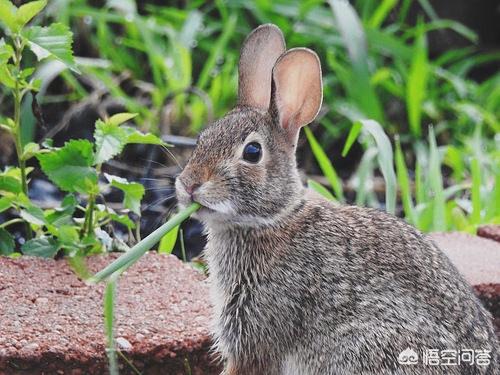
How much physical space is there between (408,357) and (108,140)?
1.39 meters

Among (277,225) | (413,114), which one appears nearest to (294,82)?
(277,225)

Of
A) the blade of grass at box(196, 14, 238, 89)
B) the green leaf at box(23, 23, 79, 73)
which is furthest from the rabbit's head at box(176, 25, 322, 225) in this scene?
the blade of grass at box(196, 14, 238, 89)

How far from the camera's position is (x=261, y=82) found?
421 cm

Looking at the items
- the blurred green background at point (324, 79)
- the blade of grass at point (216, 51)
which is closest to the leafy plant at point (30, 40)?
the blurred green background at point (324, 79)

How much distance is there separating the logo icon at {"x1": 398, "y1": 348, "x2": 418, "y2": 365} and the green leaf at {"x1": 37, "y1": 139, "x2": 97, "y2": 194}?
135cm

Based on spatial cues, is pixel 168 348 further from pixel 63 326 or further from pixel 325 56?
pixel 325 56

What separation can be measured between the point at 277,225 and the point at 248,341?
411 millimetres

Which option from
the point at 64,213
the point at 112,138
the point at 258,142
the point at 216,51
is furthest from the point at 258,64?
the point at 216,51

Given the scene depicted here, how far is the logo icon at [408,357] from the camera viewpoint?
3.69m

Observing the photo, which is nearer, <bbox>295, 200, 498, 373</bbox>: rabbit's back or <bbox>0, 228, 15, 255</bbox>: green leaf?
<bbox>295, 200, 498, 373</bbox>: rabbit's back

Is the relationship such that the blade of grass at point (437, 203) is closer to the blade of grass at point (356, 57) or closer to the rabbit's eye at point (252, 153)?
the blade of grass at point (356, 57)

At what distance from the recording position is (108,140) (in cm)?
423

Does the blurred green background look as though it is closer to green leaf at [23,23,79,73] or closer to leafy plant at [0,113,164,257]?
leafy plant at [0,113,164,257]

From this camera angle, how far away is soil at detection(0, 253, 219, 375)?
12.2 feet
